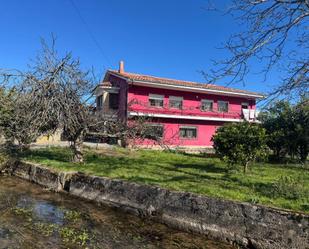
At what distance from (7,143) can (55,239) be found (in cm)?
1021

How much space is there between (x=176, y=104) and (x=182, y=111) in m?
0.79

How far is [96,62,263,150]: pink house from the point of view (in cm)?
2798

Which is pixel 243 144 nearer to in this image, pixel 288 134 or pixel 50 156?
pixel 288 134

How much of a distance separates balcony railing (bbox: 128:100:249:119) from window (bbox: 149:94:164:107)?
0.30 meters

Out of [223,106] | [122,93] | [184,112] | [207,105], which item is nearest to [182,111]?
[184,112]

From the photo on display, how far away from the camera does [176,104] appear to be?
97.9 feet

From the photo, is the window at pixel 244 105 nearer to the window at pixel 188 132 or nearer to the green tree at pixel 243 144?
the window at pixel 188 132

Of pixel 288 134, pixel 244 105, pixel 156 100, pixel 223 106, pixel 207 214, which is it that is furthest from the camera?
pixel 244 105

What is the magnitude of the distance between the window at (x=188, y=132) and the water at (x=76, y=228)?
65.7 ft

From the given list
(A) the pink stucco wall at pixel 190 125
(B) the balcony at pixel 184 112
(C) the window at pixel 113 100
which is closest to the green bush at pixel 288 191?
(B) the balcony at pixel 184 112

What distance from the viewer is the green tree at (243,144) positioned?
1222 centimetres

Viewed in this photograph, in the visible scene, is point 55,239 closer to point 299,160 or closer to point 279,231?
point 279,231

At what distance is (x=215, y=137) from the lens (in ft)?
43.8

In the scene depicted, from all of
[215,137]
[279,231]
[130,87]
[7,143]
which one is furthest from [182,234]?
[130,87]
